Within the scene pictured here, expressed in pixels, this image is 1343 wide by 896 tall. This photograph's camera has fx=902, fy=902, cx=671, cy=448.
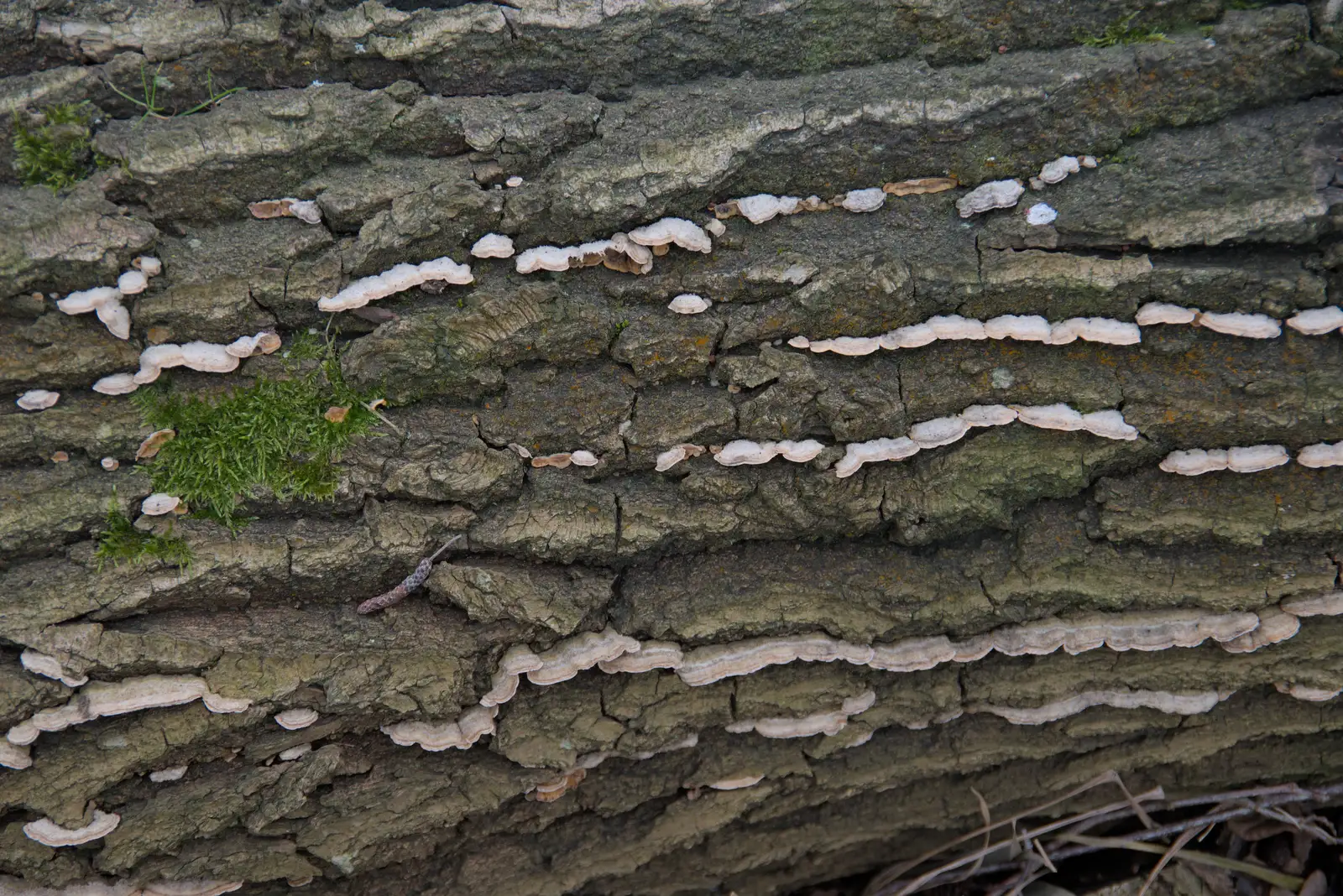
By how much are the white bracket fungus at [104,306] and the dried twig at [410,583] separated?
155 centimetres

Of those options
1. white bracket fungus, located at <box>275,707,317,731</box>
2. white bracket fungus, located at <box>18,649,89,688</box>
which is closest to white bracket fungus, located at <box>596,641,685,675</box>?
white bracket fungus, located at <box>275,707,317,731</box>

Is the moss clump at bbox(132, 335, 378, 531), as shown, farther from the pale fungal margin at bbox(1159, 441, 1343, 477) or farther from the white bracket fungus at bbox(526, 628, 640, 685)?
the pale fungal margin at bbox(1159, 441, 1343, 477)

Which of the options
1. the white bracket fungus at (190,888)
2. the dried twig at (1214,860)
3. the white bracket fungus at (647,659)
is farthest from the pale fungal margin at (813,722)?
the white bracket fungus at (190,888)

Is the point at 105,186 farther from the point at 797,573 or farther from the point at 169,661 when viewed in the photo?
the point at 797,573

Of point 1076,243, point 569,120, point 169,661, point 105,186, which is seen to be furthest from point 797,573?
point 105,186

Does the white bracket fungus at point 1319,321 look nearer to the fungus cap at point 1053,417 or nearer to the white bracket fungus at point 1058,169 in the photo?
the fungus cap at point 1053,417

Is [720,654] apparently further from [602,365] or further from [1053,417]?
[1053,417]

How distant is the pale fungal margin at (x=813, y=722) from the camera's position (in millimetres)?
4535

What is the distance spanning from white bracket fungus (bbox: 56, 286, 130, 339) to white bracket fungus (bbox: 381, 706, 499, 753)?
2.11m

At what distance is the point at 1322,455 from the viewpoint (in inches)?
163

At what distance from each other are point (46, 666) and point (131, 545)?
575 mm

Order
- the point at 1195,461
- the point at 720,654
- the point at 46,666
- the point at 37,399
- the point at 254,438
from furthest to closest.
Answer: the point at 720,654 < the point at 1195,461 < the point at 254,438 < the point at 37,399 < the point at 46,666

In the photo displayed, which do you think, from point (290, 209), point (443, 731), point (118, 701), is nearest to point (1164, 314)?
point (443, 731)

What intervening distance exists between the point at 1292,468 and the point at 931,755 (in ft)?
7.51
